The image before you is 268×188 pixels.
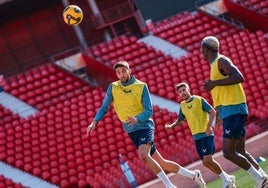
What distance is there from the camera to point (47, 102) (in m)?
21.7

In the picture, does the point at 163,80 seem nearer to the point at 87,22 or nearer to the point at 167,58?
the point at 167,58

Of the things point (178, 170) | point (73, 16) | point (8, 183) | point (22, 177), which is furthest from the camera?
point (22, 177)

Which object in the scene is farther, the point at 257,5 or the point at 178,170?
the point at 257,5

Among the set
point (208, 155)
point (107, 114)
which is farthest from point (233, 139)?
point (107, 114)

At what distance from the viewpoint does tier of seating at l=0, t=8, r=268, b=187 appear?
17.4 metres

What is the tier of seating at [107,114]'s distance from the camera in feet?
57.2

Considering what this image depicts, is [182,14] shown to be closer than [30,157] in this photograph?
No

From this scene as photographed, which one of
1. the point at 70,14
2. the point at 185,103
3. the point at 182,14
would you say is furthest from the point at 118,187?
the point at 182,14

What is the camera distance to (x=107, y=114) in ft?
65.3

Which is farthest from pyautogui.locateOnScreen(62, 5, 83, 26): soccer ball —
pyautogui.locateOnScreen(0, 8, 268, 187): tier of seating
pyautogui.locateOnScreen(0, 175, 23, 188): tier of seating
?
pyautogui.locateOnScreen(0, 175, 23, 188): tier of seating

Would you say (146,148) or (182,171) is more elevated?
(146,148)

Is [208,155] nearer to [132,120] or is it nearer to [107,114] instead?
[132,120]

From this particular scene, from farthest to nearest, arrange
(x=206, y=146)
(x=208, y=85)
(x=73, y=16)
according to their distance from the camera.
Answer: (x=73, y=16)
(x=206, y=146)
(x=208, y=85)

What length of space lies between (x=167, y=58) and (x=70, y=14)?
27.2ft
